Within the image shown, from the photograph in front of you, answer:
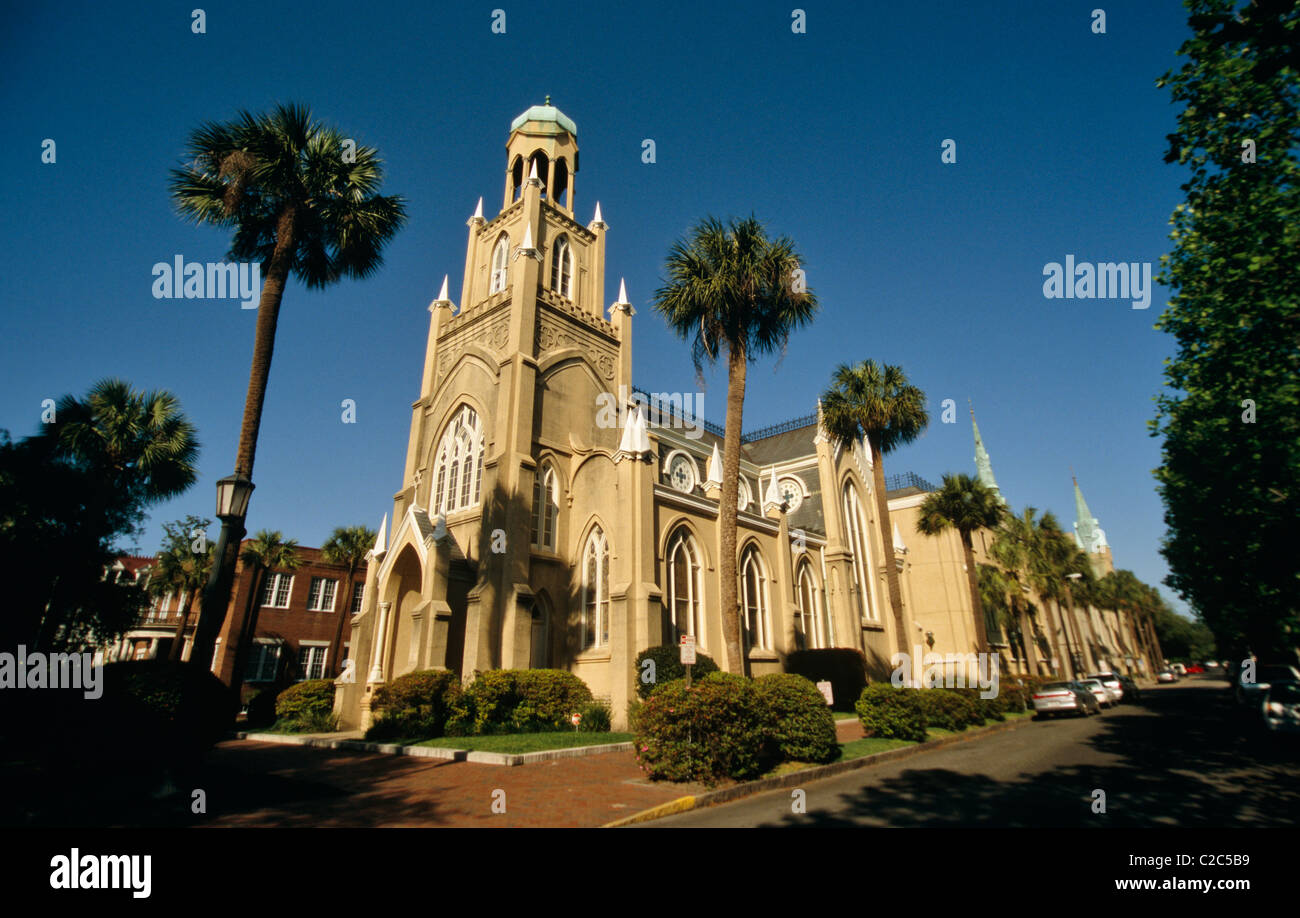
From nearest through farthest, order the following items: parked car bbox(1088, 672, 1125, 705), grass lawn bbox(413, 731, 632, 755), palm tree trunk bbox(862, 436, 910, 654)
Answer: grass lawn bbox(413, 731, 632, 755), palm tree trunk bbox(862, 436, 910, 654), parked car bbox(1088, 672, 1125, 705)

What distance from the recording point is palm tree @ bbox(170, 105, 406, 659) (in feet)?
45.9

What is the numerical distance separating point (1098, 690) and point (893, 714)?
77.0ft

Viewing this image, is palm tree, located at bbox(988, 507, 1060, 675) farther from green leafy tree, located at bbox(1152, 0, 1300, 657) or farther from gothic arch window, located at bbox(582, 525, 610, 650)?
gothic arch window, located at bbox(582, 525, 610, 650)

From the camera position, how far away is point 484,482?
22188 mm

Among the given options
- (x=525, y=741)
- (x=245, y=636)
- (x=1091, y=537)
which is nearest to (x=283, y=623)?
(x=245, y=636)

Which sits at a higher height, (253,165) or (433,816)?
(253,165)

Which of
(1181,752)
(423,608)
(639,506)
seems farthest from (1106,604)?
(423,608)

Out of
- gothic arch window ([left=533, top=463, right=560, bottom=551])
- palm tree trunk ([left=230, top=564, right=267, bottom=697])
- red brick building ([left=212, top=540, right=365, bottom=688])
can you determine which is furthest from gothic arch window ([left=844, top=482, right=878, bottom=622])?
A: palm tree trunk ([left=230, top=564, right=267, bottom=697])

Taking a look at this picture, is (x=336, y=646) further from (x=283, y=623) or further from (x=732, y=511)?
(x=732, y=511)

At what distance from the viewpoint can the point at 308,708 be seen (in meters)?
20.6

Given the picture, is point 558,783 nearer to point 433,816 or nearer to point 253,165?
point 433,816

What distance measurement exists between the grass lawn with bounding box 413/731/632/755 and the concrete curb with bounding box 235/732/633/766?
8.1 inches

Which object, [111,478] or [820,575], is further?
[820,575]
